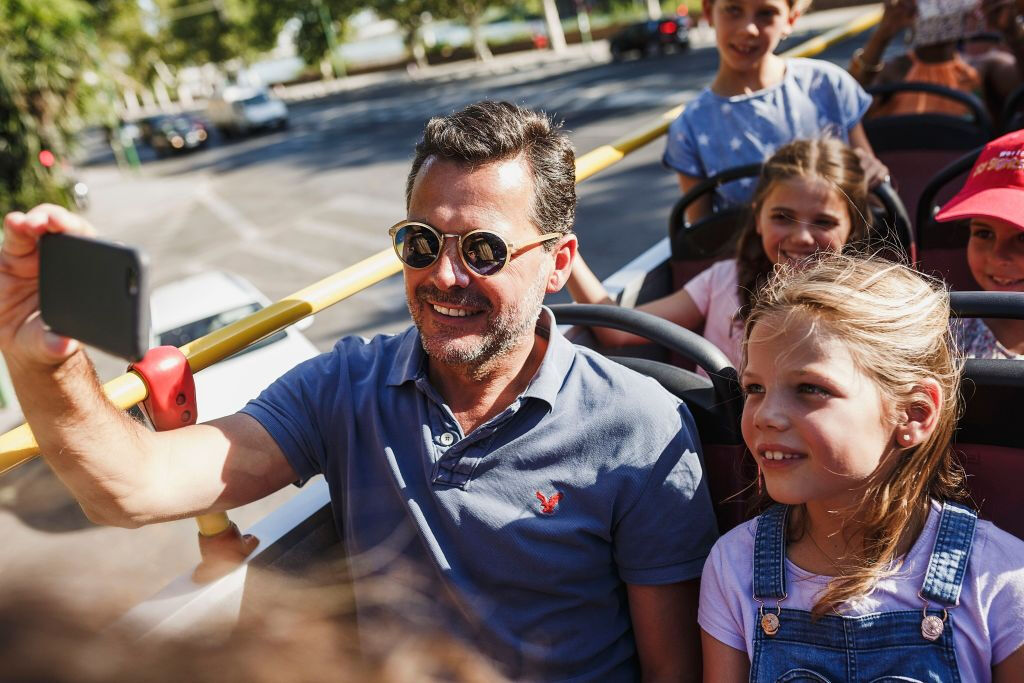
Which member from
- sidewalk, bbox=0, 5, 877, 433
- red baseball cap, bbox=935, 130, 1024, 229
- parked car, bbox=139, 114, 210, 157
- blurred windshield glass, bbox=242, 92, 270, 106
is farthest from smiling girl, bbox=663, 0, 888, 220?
blurred windshield glass, bbox=242, 92, 270, 106

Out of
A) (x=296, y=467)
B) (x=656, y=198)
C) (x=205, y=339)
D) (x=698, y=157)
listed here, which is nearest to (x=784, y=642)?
(x=296, y=467)

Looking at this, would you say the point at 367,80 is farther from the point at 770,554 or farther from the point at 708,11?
the point at 770,554

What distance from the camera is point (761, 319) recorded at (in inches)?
54.7

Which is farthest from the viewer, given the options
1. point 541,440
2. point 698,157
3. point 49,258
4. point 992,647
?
point 698,157

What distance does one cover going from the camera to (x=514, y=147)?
1596 mm

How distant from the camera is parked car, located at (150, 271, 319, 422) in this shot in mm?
4301

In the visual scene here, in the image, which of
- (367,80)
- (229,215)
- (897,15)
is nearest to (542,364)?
(897,15)

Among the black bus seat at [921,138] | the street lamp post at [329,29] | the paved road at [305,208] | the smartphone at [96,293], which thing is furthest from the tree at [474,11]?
the smartphone at [96,293]

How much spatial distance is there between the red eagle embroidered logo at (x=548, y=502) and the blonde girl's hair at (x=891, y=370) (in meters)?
0.39

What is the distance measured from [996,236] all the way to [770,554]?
0.91 meters

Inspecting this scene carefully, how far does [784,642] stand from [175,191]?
20.3 m

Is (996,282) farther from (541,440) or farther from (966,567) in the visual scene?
(541,440)

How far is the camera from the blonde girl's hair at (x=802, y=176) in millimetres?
2113

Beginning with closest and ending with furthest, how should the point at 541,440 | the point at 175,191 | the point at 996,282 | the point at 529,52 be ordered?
the point at 541,440, the point at 996,282, the point at 175,191, the point at 529,52
